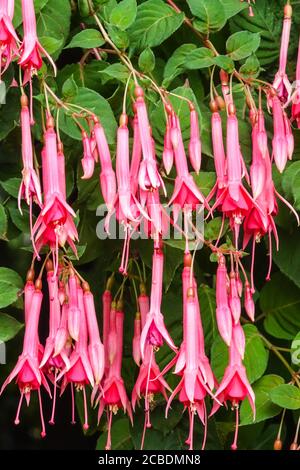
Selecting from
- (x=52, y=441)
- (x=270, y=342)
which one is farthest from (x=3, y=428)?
(x=270, y=342)

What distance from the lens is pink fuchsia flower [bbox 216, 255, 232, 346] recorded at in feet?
4.19

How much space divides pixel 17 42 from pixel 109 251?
1.39 feet

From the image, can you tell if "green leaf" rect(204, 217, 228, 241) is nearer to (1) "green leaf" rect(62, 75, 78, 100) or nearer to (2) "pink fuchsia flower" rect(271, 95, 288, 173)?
(2) "pink fuchsia flower" rect(271, 95, 288, 173)

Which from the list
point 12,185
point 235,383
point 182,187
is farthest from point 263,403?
point 12,185

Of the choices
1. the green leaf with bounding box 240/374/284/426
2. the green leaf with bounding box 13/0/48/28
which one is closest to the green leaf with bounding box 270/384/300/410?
the green leaf with bounding box 240/374/284/426

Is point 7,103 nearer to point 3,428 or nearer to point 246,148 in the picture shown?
point 246,148

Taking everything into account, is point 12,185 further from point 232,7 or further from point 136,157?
point 232,7

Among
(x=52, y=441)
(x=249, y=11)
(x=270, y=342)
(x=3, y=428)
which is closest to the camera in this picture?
(x=249, y=11)

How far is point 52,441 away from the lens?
2.47 meters

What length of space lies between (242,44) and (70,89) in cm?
27

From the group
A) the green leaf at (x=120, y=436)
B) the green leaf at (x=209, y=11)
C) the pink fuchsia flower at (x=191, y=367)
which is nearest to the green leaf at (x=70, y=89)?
the green leaf at (x=209, y=11)

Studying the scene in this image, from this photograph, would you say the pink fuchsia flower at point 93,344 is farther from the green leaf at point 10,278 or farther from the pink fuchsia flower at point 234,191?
the pink fuchsia flower at point 234,191

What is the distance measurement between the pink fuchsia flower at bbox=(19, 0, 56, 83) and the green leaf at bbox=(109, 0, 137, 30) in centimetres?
16

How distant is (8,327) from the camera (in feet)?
4.44
